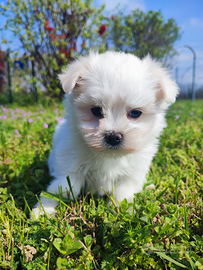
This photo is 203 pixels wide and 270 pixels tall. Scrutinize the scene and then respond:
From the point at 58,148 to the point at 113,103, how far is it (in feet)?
2.86

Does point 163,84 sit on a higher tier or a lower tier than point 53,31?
lower

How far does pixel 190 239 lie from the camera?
1.64 m

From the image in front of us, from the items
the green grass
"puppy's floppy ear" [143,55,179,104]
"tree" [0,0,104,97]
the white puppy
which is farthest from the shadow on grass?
"tree" [0,0,104,97]

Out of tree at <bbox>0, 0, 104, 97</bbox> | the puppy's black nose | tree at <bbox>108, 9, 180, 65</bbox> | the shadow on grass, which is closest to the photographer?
the puppy's black nose

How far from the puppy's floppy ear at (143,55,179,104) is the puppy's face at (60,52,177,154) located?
0.01 m

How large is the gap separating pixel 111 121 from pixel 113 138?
0.50ft

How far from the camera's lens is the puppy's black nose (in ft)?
5.58

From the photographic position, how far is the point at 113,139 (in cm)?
171

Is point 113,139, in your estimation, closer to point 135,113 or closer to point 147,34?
point 135,113

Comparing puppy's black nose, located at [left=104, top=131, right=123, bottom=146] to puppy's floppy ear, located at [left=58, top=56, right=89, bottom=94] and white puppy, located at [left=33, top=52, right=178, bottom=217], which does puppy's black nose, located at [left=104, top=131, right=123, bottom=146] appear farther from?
puppy's floppy ear, located at [left=58, top=56, right=89, bottom=94]

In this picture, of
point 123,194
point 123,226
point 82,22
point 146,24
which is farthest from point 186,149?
point 146,24

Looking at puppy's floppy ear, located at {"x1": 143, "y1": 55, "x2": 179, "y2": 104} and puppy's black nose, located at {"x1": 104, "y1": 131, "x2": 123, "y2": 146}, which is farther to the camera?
puppy's floppy ear, located at {"x1": 143, "y1": 55, "x2": 179, "y2": 104}

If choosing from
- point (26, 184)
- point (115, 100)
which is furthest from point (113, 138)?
point (26, 184)

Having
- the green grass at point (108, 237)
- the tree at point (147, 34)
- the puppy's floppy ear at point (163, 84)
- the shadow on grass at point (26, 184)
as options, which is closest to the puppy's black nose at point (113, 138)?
the green grass at point (108, 237)
